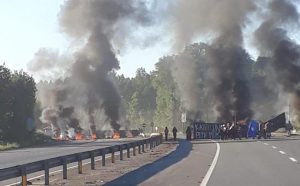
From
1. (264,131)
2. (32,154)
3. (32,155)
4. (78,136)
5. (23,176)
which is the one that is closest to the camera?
(23,176)

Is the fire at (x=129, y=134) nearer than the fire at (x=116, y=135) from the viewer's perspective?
No

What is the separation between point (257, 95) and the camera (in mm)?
118812

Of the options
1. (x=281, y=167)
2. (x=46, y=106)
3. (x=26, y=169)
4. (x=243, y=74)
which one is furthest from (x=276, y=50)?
(x=26, y=169)

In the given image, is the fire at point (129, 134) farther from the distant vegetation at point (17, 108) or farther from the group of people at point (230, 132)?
the group of people at point (230, 132)

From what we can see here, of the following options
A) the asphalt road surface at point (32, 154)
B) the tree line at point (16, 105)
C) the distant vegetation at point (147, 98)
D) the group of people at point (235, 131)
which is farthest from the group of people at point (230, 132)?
the tree line at point (16, 105)

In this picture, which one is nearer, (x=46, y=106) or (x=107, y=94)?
(x=107, y=94)

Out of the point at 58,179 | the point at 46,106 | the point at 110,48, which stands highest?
the point at 110,48

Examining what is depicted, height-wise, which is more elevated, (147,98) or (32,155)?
(147,98)

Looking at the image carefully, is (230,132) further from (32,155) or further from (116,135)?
(116,135)

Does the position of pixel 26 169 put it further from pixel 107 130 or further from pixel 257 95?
pixel 257 95

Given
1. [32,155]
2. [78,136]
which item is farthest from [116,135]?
[32,155]

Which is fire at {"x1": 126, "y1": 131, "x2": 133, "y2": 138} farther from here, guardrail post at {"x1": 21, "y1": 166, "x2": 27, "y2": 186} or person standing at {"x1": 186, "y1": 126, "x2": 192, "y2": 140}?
guardrail post at {"x1": 21, "y1": 166, "x2": 27, "y2": 186}

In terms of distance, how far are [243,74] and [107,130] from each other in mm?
23128

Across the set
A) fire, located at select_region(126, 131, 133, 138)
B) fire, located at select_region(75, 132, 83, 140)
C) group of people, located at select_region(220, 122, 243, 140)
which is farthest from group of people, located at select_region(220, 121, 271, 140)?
fire, located at select_region(75, 132, 83, 140)
